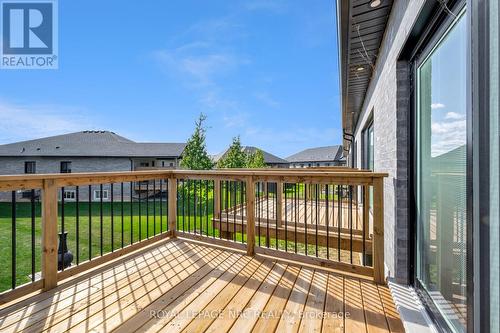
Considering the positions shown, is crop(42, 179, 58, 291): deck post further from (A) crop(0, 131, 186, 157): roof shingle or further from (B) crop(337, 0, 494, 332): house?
(A) crop(0, 131, 186, 157): roof shingle

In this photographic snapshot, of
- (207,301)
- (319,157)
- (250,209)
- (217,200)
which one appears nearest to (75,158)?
(217,200)

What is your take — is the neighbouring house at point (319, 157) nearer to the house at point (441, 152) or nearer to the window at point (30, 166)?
the window at point (30, 166)

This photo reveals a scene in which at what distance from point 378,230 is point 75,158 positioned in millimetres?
22819


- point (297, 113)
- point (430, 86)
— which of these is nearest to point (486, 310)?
point (430, 86)

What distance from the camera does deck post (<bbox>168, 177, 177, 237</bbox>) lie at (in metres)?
3.80

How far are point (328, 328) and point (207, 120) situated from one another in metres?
13.5

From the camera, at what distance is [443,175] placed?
1.48 meters

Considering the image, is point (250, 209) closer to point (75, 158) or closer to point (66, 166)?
point (75, 158)

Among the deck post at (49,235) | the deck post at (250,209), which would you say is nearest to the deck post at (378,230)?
the deck post at (250,209)

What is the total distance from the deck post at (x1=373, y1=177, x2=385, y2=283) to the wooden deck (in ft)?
0.41

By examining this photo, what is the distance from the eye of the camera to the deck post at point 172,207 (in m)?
3.80

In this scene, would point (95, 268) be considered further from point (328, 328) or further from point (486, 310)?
point (486, 310)

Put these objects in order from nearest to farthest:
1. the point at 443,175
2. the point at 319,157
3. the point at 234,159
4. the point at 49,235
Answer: the point at 443,175, the point at 49,235, the point at 234,159, the point at 319,157

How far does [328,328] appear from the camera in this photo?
1759 millimetres
